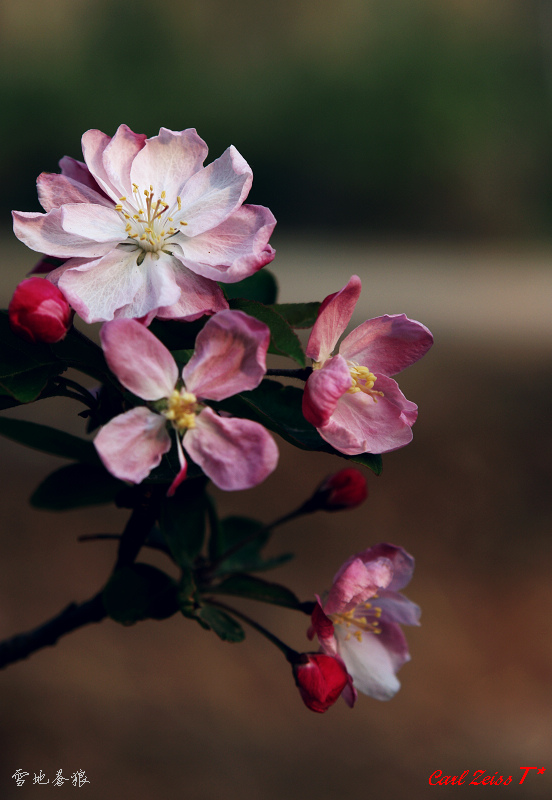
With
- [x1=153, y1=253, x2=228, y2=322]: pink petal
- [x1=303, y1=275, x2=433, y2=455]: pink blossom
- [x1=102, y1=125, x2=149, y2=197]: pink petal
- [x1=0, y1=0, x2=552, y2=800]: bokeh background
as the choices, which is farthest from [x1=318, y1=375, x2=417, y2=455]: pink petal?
[x1=0, y1=0, x2=552, y2=800]: bokeh background

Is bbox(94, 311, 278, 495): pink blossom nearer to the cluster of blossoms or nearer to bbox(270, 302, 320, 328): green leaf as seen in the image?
the cluster of blossoms

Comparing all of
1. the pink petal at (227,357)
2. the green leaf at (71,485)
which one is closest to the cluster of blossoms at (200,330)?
the pink petal at (227,357)

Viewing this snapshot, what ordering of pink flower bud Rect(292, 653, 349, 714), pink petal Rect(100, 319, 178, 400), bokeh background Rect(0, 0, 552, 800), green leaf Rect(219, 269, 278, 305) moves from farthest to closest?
bokeh background Rect(0, 0, 552, 800), green leaf Rect(219, 269, 278, 305), pink flower bud Rect(292, 653, 349, 714), pink petal Rect(100, 319, 178, 400)

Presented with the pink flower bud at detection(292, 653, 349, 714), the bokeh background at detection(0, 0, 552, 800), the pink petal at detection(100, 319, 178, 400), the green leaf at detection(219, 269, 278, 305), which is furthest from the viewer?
the bokeh background at detection(0, 0, 552, 800)

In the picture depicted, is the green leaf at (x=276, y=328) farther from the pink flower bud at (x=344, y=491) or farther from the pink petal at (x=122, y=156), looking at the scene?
the pink flower bud at (x=344, y=491)

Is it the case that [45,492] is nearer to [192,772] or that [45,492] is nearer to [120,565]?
[120,565]

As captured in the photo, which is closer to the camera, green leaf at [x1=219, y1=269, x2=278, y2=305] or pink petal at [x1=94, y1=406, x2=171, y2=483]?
pink petal at [x1=94, y1=406, x2=171, y2=483]

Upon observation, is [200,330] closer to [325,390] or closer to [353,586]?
[325,390]

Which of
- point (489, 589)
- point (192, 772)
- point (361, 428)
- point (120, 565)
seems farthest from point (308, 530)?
point (361, 428)
